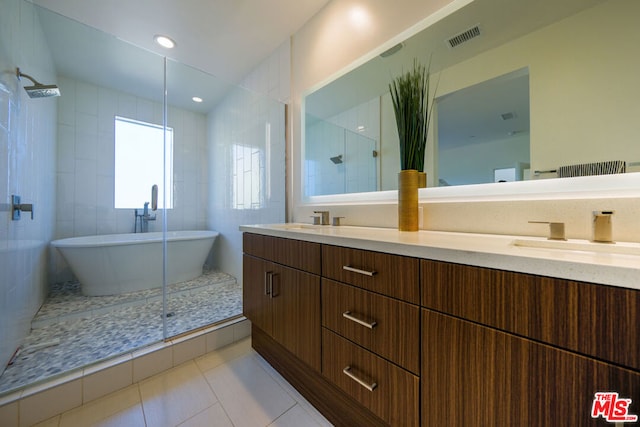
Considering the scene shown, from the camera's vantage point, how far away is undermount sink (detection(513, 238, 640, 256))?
0.67 meters

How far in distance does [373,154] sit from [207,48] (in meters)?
1.92

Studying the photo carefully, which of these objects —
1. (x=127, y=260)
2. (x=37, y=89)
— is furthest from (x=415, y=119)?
(x=127, y=260)

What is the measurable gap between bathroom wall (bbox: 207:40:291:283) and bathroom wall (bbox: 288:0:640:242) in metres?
0.50

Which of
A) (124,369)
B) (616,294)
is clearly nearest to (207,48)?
(124,369)

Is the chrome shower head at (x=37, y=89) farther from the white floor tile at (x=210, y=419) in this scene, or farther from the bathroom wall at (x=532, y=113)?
the white floor tile at (x=210, y=419)

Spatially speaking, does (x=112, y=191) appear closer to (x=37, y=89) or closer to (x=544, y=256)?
(x=37, y=89)

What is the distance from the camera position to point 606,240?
738 mm

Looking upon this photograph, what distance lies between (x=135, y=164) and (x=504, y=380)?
11.0ft

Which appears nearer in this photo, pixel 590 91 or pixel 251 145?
pixel 590 91

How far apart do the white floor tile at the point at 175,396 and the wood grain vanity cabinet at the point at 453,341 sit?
58 cm

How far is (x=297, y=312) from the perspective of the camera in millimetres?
1136

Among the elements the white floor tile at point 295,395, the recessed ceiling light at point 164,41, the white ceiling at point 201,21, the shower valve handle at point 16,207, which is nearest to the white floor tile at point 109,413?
the white floor tile at point 295,395

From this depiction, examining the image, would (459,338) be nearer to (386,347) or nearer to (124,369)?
(386,347)

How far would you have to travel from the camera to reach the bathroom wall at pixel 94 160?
7.12 feet
